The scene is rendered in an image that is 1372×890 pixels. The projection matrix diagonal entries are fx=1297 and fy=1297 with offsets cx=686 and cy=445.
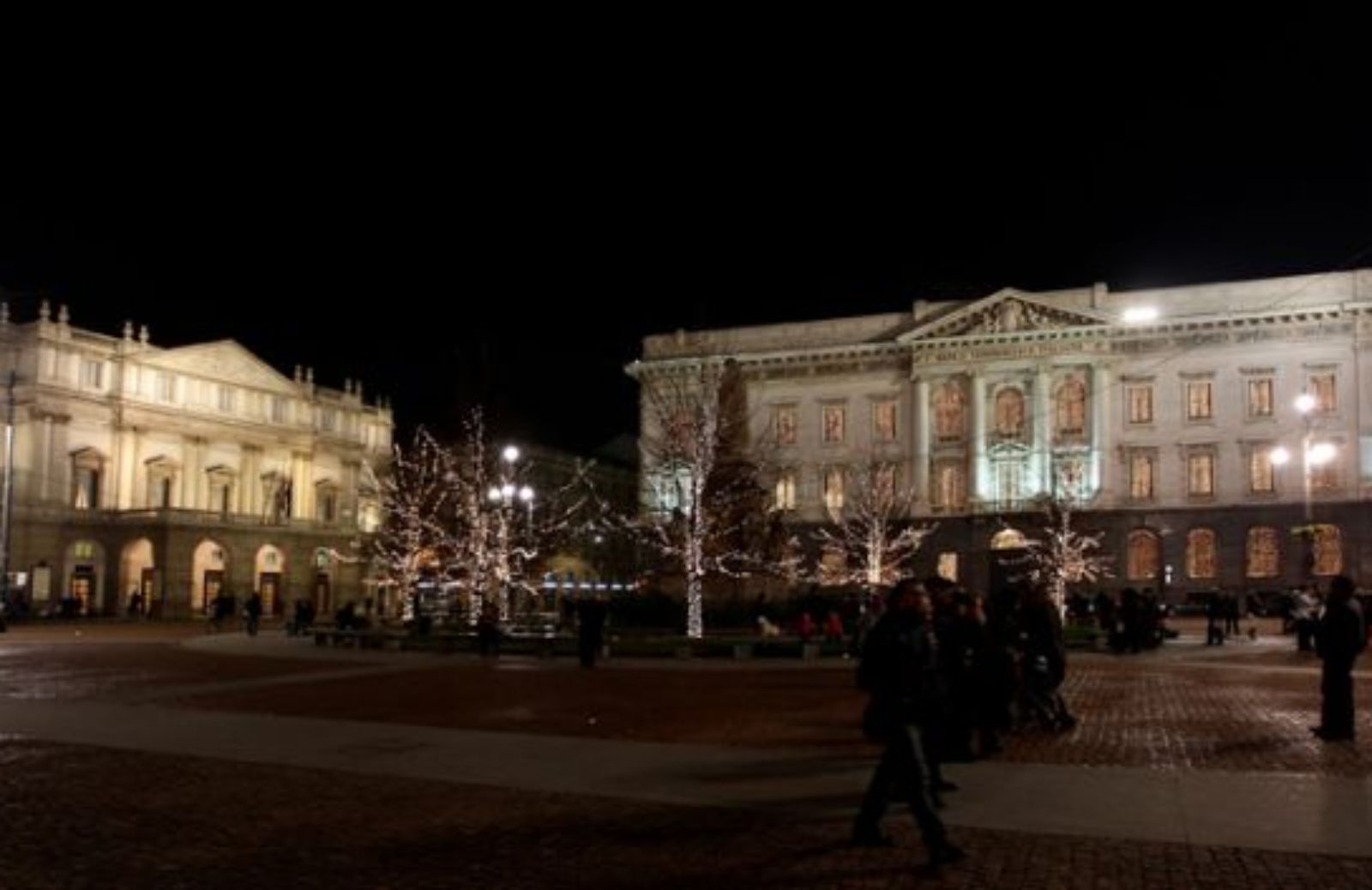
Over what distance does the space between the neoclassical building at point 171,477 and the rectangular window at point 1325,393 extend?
5316 centimetres

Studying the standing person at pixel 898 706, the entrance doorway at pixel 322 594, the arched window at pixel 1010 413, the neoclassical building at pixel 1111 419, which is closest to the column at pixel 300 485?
the entrance doorway at pixel 322 594

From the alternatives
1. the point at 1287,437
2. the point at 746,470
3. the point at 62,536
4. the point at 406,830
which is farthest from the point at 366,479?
the point at 406,830

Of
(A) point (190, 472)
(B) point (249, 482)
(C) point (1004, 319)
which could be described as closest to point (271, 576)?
(B) point (249, 482)

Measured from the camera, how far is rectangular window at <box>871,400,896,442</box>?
71.1m

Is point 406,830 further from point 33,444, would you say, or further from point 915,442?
point 33,444

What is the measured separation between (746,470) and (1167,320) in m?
30.0

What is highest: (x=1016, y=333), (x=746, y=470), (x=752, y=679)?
(x=1016, y=333)

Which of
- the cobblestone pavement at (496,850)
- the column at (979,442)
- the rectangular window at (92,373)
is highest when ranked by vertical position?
the rectangular window at (92,373)

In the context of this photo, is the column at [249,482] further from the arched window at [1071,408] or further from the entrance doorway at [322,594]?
the arched window at [1071,408]

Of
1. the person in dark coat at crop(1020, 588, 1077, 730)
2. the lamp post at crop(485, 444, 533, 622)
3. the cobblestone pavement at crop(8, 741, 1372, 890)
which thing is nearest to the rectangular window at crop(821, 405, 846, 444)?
the lamp post at crop(485, 444, 533, 622)

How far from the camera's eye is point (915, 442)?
69.8 meters

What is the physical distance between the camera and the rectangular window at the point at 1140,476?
65.4m

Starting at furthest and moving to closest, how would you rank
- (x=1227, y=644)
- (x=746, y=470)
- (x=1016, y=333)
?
1. (x=1016, y=333)
2. (x=746, y=470)
3. (x=1227, y=644)

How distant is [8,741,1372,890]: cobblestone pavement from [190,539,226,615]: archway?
69.9m
